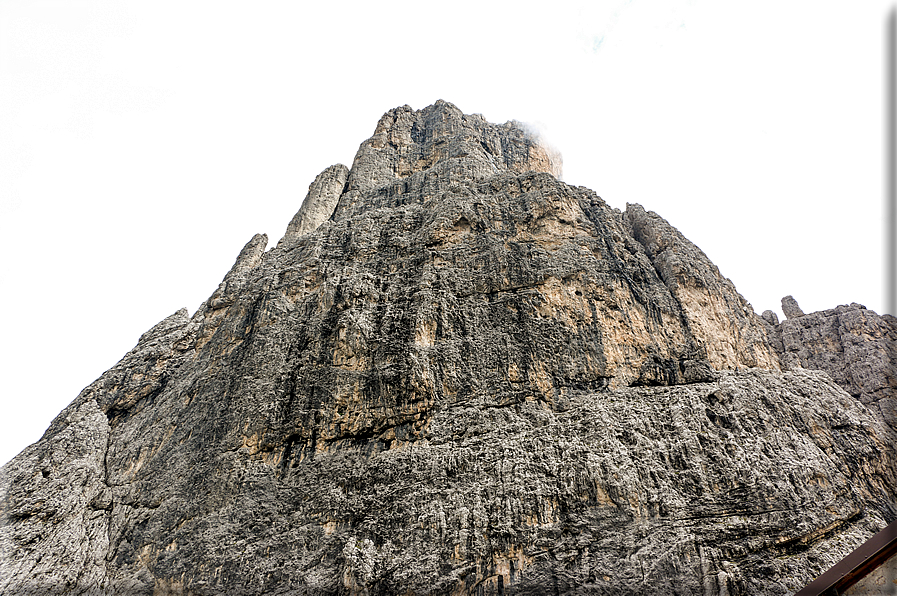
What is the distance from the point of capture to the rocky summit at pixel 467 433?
16.6 metres

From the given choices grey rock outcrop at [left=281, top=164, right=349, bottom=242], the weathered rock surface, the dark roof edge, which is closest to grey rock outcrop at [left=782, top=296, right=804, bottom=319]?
the weathered rock surface

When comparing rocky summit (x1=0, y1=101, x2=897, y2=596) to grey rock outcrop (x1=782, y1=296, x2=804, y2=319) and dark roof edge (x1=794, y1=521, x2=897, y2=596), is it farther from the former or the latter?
dark roof edge (x1=794, y1=521, x2=897, y2=596)

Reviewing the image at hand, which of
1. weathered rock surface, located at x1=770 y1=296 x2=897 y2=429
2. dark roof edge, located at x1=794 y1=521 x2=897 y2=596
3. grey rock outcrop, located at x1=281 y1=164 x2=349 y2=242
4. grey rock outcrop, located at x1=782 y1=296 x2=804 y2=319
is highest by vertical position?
grey rock outcrop, located at x1=281 y1=164 x2=349 y2=242

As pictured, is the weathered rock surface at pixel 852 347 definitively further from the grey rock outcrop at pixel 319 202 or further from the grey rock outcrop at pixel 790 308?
the grey rock outcrop at pixel 319 202

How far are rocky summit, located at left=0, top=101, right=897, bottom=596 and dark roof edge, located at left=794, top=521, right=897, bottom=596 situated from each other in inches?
449

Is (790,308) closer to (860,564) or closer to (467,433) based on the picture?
(467,433)

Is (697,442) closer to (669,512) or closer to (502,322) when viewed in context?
(669,512)

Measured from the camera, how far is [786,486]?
56.0 feet

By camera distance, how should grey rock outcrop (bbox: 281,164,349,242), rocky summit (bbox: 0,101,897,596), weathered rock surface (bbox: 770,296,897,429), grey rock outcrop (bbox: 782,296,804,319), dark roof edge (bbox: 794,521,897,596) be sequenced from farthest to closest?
grey rock outcrop (bbox: 782,296,804,319), grey rock outcrop (bbox: 281,164,349,242), weathered rock surface (bbox: 770,296,897,429), rocky summit (bbox: 0,101,897,596), dark roof edge (bbox: 794,521,897,596)

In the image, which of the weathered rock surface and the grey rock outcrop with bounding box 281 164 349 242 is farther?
the grey rock outcrop with bounding box 281 164 349 242

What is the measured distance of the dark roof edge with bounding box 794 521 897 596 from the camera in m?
5.64

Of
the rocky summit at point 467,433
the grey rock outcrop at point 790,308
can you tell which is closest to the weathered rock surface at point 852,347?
the rocky summit at point 467,433

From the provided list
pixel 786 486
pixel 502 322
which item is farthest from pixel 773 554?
pixel 502 322

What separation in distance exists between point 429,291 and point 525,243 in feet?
21.0
